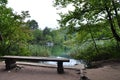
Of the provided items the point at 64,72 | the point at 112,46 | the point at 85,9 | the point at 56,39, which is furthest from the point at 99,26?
the point at 56,39

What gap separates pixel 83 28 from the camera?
444 inches

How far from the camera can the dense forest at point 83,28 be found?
10.6 metres

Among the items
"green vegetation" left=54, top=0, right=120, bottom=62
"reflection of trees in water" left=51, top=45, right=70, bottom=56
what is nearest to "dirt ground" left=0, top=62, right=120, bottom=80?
"green vegetation" left=54, top=0, right=120, bottom=62

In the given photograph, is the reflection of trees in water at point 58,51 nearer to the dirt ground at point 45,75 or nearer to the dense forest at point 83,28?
the dense forest at point 83,28

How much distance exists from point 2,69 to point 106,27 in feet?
20.6

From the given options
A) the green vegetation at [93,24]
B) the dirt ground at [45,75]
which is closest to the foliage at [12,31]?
the green vegetation at [93,24]

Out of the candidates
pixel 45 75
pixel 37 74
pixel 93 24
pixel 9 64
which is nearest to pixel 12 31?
pixel 93 24

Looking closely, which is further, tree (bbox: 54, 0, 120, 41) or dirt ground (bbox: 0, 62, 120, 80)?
tree (bbox: 54, 0, 120, 41)

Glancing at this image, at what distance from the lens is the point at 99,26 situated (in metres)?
11.2

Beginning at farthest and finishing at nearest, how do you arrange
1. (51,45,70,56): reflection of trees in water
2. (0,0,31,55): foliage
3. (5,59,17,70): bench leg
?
(51,45,70,56): reflection of trees in water → (0,0,31,55): foliage → (5,59,17,70): bench leg

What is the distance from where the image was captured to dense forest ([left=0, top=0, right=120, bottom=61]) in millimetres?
10570

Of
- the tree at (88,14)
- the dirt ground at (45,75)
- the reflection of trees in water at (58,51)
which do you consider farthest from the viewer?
the reflection of trees in water at (58,51)

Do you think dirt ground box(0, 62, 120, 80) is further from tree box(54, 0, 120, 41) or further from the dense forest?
tree box(54, 0, 120, 41)

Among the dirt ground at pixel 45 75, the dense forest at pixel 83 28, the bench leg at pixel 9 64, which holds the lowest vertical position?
the dirt ground at pixel 45 75
